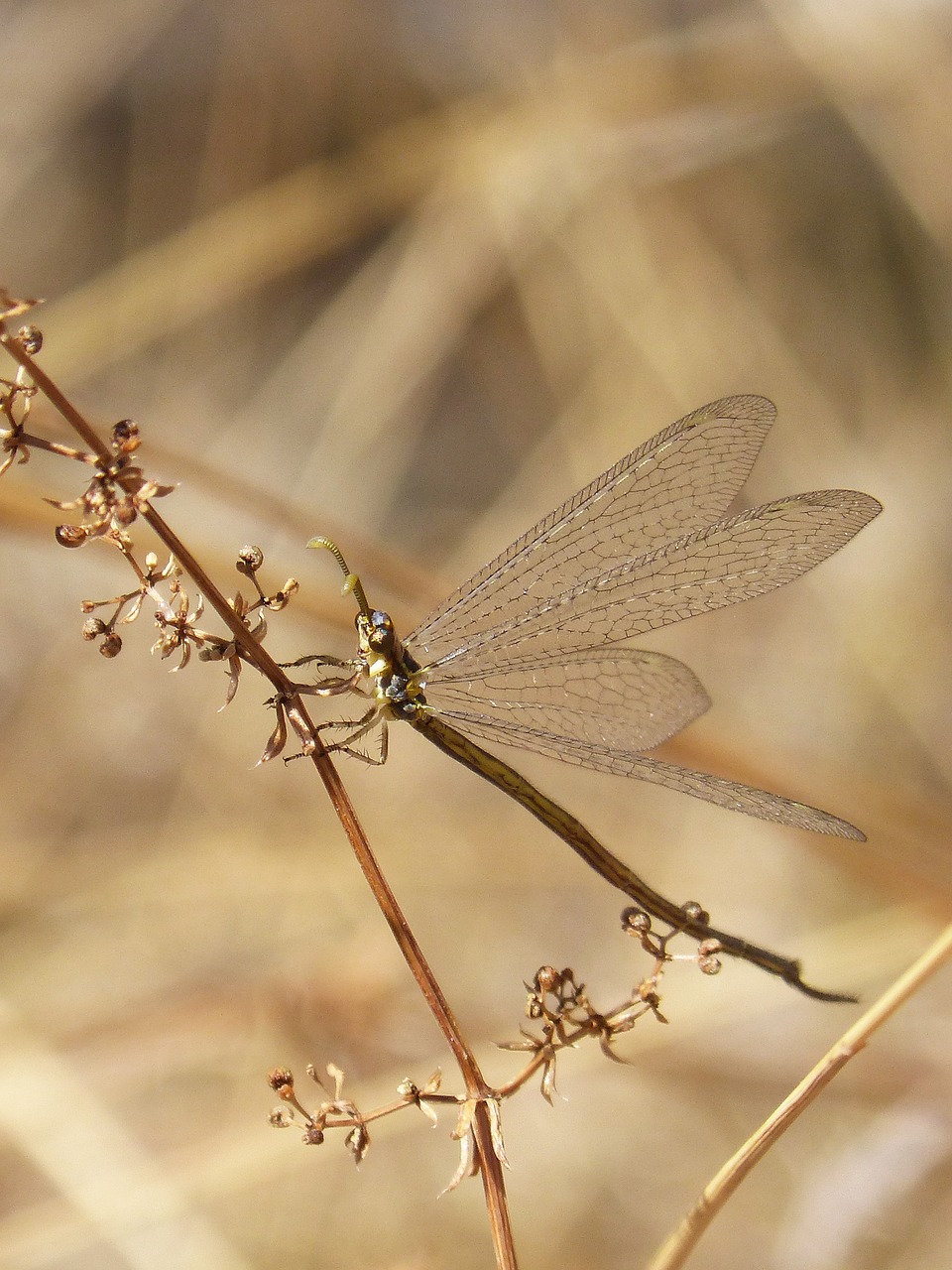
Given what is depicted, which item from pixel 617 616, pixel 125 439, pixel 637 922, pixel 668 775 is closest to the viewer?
pixel 125 439

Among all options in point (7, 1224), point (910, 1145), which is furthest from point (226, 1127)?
point (910, 1145)

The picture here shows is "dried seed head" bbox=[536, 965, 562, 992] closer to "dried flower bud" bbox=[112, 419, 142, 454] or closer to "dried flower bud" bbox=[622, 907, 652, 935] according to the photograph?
"dried flower bud" bbox=[622, 907, 652, 935]

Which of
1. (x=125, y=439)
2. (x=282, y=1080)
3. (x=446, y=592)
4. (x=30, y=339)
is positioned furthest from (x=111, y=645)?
(x=446, y=592)

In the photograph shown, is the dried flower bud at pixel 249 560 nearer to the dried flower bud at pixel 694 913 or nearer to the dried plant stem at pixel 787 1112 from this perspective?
the dried flower bud at pixel 694 913

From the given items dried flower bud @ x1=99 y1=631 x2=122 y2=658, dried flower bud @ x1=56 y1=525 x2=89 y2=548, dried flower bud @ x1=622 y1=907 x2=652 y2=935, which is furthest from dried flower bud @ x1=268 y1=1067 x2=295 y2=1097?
dried flower bud @ x1=56 y1=525 x2=89 y2=548

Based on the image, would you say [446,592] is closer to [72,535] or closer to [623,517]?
[623,517]
